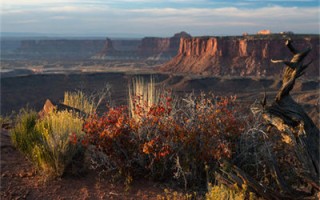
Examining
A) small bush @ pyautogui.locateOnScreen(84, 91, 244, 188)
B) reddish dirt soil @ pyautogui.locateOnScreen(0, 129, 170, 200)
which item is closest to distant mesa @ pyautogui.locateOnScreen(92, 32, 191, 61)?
small bush @ pyautogui.locateOnScreen(84, 91, 244, 188)

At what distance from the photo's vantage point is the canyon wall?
65.8 metres

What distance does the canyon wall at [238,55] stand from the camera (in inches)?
2589

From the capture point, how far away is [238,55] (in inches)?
2931

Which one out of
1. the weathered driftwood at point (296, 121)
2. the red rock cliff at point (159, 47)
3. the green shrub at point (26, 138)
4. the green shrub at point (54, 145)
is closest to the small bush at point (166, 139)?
the green shrub at point (54, 145)

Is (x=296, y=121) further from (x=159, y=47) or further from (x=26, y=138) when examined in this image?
(x=159, y=47)

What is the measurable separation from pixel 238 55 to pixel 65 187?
7139 centimetres

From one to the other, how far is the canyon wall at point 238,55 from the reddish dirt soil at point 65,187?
61292 mm

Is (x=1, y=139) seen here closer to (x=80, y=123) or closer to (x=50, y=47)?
(x=80, y=123)

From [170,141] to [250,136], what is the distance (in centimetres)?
112

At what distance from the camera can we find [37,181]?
17.9 ft

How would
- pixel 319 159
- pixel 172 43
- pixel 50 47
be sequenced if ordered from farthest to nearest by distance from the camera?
pixel 50 47, pixel 172 43, pixel 319 159

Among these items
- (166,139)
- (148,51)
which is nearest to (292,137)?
(166,139)

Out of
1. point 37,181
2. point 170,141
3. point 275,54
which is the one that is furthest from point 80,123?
point 275,54

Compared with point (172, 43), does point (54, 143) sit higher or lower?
lower
